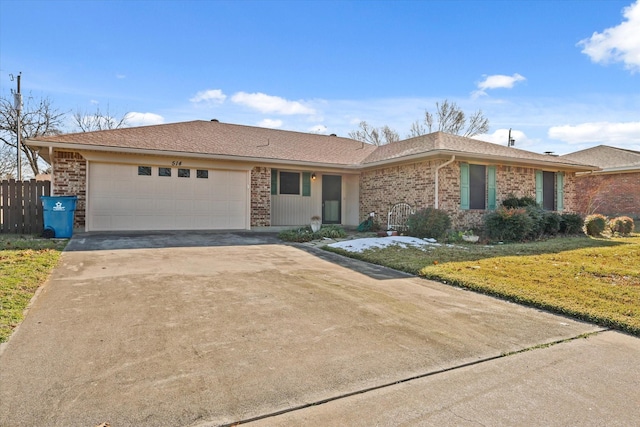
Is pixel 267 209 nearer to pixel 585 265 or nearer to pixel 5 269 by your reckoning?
pixel 5 269

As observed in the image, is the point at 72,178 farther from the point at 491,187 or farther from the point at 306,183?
the point at 491,187

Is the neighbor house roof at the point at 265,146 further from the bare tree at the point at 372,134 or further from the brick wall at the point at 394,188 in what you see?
the bare tree at the point at 372,134

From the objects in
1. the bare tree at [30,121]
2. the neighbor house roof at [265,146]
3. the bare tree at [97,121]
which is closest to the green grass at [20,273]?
the neighbor house roof at [265,146]

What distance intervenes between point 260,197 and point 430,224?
607 cm

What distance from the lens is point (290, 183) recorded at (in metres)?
15.1

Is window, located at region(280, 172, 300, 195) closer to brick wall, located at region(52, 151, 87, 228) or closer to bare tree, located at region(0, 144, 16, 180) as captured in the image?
brick wall, located at region(52, 151, 87, 228)

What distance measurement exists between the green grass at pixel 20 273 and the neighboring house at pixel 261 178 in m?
3.05

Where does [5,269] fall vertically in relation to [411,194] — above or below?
below

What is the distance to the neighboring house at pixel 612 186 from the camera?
58.8ft

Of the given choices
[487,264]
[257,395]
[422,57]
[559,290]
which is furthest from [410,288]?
[422,57]

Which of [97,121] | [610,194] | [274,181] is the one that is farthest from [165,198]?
[97,121]

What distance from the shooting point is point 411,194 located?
509 inches

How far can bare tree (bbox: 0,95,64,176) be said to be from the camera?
25.0 metres

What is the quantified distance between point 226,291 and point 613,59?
14953 mm
